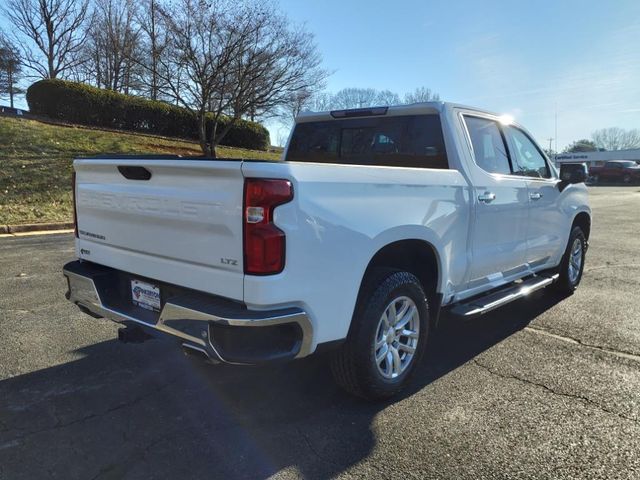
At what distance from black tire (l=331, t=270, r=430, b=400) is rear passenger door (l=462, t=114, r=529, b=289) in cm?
99

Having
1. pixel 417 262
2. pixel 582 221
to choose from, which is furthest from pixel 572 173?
pixel 417 262

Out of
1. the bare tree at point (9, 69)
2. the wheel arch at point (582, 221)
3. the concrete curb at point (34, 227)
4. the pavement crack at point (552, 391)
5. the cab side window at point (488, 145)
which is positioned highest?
the bare tree at point (9, 69)

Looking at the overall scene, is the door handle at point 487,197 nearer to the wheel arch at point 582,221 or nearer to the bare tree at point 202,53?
the wheel arch at point 582,221

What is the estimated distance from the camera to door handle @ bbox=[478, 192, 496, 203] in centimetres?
398

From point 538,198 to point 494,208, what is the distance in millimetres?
974

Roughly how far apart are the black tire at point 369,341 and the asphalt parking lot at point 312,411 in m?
0.16

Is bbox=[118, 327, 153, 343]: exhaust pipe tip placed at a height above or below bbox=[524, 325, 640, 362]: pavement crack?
above

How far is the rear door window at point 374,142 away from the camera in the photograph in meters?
4.08

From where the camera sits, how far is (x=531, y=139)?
5.19m

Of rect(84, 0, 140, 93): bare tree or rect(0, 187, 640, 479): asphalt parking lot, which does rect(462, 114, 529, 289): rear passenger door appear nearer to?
rect(0, 187, 640, 479): asphalt parking lot

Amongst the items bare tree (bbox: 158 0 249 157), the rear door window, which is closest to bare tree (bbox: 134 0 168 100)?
bare tree (bbox: 158 0 249 157)

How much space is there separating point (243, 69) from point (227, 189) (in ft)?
51.1

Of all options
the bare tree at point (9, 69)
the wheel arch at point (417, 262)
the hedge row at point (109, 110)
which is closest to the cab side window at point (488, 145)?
the wheel arch at point (417, 262)

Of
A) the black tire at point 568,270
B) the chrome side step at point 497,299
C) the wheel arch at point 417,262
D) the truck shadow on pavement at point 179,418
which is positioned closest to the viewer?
the truck shadow on pavement at point 179,418
